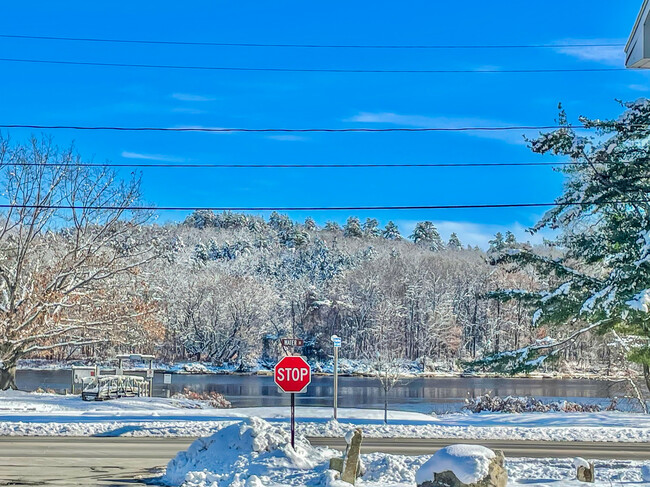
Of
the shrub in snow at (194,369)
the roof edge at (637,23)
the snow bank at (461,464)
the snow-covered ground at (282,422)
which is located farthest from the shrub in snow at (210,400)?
the shrub in snow at (194,369)

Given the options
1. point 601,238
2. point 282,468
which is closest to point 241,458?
point 282,468

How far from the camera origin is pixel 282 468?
13.8 m

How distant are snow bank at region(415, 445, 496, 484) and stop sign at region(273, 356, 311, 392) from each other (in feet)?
17.7

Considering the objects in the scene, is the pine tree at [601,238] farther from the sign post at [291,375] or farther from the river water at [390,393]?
the river water at [390,393]

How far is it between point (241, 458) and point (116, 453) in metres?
5.11

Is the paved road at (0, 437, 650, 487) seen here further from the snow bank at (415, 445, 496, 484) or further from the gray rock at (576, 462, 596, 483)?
the gray rock at (576, 462, 596, 483)

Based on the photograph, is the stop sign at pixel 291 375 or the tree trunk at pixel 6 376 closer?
the stop sign at pixel 291 375

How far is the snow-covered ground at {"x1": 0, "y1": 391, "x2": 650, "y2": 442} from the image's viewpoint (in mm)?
23344

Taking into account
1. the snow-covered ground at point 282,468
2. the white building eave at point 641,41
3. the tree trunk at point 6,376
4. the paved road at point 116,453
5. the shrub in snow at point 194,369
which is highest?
the white building eave at point 641,41

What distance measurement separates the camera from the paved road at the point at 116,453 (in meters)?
14.3

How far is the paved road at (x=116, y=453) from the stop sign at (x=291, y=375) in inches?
119

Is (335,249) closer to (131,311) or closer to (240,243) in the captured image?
(240,243)

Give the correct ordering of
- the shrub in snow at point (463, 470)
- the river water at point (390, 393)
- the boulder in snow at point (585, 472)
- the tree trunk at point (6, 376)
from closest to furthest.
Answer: the shrub in snow at point (463, 470) → the boulder in snow at point (585, 472) → the tree trunk at point (6, 376) → the river water at point (390, 393)

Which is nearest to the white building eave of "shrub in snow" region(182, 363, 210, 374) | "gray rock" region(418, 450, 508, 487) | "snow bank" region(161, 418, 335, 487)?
"gray rock" region(418, 450, 508, 487)
